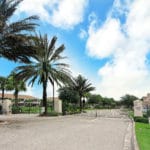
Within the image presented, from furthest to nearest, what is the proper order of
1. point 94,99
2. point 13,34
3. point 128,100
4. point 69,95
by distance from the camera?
point 94,99 < point 128,100 < point 69,95 < point 13,34

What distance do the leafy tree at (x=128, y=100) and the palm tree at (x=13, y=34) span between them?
282 feet

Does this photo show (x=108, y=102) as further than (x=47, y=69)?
Yes

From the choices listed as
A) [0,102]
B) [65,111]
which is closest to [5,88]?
[0,102]

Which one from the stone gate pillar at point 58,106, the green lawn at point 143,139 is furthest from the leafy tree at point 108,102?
the green lawn at point 143,139

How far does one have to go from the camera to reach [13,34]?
24984mm

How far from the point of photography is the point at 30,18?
2570 centimetres

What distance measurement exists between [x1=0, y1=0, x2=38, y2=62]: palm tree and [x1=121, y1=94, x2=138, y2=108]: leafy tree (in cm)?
8605

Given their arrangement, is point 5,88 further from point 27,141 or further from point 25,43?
point 27,141

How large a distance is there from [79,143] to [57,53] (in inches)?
1067

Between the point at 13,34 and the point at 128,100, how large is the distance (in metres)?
89.2

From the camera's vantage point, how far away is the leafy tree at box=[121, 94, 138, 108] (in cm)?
10932

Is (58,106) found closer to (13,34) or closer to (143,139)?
(13,34)

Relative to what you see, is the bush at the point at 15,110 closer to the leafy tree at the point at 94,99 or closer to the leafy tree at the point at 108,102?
the leafy tree at the point at 94,99

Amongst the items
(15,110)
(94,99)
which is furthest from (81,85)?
(94,99)
